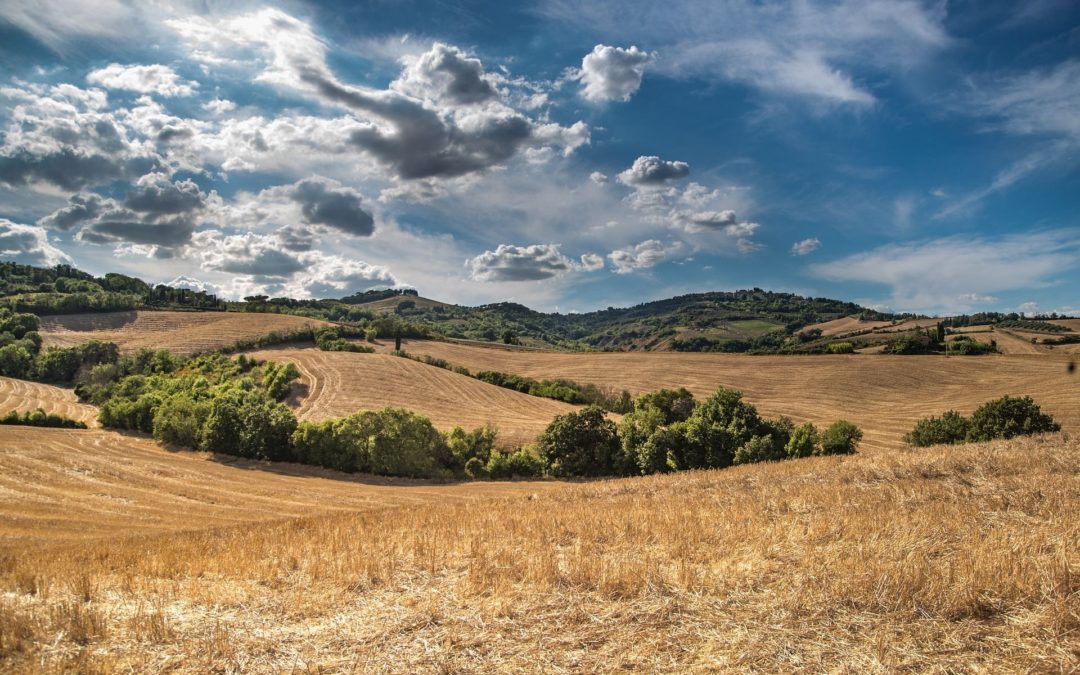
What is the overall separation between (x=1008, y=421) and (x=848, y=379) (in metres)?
46.0

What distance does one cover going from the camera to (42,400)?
277 feet

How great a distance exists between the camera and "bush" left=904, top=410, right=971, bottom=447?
43.4 metres

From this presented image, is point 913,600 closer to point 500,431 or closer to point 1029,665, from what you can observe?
point 1029,665

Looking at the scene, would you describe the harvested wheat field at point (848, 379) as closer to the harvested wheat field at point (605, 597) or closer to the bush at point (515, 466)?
the bush at point (515, 466)

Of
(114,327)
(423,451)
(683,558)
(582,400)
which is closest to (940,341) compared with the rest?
(582,400)

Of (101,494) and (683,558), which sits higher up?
(683,558)

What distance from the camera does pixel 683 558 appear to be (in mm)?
8383

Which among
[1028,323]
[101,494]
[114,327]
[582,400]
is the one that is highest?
[1028,323]

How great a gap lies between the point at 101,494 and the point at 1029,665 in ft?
174

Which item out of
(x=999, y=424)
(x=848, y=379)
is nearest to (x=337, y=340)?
(x=848, y=379)

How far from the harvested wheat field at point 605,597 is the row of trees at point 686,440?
35.3m

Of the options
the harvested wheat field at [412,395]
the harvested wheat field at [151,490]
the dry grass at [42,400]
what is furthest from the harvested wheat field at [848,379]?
the dry grass at [42,400]

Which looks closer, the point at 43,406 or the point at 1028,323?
the point at 43,406

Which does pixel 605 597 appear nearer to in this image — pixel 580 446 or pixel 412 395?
pixel 580 446
